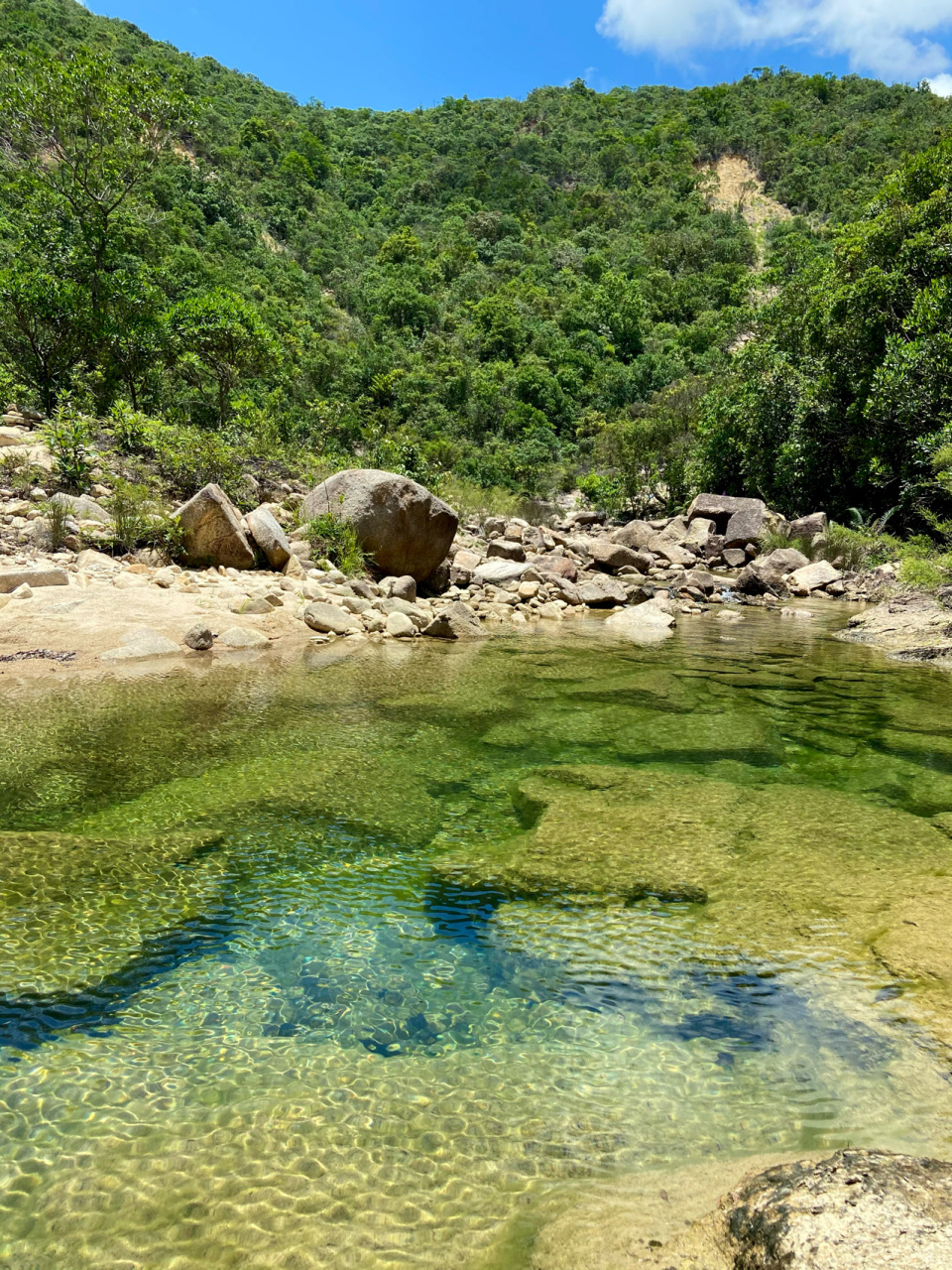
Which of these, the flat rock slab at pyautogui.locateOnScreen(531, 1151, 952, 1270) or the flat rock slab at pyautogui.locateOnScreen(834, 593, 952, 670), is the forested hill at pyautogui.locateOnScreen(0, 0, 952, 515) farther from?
the flat rock slab at pyautogui.locateOnScreen(531, 1151, 952, 1270)

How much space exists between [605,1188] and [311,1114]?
94 cm

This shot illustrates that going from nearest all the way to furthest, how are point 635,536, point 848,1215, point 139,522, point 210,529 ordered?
point 848,1215 → point 139,522 → point 210,529 → point 635,536

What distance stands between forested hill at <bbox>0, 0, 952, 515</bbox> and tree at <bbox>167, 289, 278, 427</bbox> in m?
0.06

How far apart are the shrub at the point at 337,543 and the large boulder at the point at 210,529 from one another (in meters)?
1.56

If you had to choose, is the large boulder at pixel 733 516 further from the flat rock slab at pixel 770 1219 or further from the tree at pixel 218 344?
the flat rock slab at pixel 770 1219

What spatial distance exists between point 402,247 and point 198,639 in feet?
194

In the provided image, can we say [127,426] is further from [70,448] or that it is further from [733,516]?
[733,516]

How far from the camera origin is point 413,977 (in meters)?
3.17

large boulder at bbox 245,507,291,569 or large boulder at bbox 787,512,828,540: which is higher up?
large boulder at bbox 787,512,828,540

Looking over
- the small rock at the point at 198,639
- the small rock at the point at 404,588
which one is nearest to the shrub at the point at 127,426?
the small rock at the point at 404,588

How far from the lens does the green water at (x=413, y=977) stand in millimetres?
2100

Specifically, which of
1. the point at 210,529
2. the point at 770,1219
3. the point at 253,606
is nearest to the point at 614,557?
the point at 210,529

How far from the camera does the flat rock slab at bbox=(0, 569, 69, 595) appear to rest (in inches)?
380

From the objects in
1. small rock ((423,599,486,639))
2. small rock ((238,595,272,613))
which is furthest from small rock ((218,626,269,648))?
small rock ((423,599,486,639))
